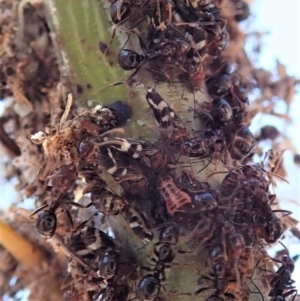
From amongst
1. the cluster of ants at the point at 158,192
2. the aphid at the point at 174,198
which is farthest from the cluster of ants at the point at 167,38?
the aphid at the point at 174,198

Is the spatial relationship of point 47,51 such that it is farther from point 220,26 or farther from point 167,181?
point 167,181

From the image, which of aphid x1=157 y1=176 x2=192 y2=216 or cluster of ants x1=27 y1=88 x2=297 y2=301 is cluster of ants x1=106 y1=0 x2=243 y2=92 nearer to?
cluster of ants x1=27 y1=88 x2=297 y2=301

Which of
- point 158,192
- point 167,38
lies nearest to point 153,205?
point 158,192

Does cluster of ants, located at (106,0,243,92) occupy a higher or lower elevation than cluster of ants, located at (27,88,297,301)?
higher

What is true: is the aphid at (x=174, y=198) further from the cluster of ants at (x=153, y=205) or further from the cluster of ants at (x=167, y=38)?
the cluster of ants at (x=167, y=38)

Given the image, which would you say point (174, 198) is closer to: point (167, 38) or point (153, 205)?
point (153, 205)

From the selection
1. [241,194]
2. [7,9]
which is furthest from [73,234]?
[7,9]

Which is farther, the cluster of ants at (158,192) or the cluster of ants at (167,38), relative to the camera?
the cluster of ants at (167,38)

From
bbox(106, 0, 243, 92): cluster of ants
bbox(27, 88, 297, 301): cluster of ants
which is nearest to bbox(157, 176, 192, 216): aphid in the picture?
bbox(27, 88, 297, 301): cluster of ants
